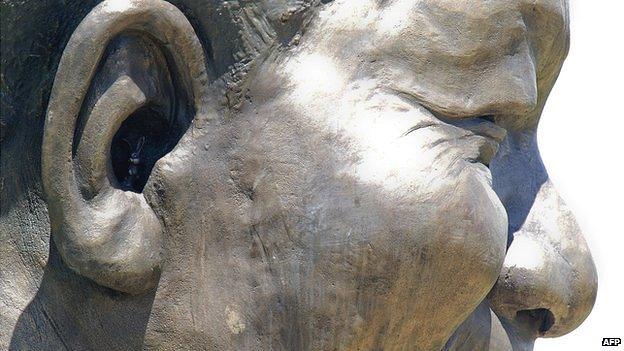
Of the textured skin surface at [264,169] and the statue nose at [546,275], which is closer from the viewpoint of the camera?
the textured skin surface at [264,169]

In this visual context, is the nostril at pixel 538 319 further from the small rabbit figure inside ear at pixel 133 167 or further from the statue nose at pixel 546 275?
the small rabbit figure inside ear at pixel 133 167

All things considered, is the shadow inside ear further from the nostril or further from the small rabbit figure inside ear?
the nostril

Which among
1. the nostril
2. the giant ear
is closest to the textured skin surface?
the giant ear

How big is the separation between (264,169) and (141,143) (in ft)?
0.48

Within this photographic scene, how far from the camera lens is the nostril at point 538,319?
1581 millimetres

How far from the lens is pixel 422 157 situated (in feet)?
4.58

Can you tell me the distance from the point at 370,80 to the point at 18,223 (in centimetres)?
40

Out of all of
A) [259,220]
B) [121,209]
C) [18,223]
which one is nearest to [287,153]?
[259,220]

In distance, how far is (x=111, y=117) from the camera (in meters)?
1.41

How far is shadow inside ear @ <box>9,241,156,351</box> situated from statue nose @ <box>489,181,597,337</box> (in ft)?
1.24

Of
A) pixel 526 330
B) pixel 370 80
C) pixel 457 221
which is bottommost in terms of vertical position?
pixel 526 330

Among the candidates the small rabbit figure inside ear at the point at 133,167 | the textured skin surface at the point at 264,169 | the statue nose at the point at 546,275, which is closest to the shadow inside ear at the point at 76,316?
the textured skin surface at the point at 264,169

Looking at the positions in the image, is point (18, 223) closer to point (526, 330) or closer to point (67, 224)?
point (67, 224)

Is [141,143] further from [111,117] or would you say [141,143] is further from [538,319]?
[538,319]
